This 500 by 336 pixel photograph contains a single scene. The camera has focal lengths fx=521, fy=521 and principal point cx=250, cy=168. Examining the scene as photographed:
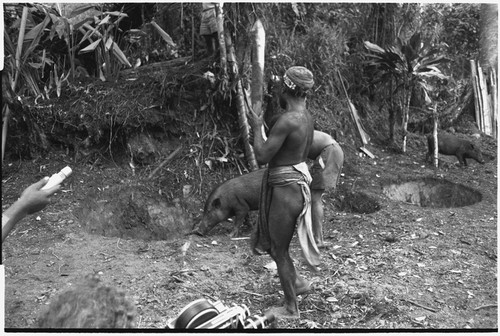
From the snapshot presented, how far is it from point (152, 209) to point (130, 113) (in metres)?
1.53

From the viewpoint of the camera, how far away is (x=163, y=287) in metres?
5.01

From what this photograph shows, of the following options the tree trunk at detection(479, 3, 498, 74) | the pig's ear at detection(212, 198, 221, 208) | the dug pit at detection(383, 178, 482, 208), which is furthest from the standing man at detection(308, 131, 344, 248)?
the tree trunk at detection(479, 3, 498, 74)

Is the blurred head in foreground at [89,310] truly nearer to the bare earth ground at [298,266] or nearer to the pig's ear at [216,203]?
the bare earth ground at [298,266]

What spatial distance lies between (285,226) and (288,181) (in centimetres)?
37

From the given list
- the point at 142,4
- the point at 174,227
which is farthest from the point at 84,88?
the point at 174,227

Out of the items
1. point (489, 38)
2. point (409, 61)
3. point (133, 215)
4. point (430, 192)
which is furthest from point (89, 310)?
point (489, 38)

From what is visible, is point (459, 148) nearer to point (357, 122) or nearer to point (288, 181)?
point (357, 122)

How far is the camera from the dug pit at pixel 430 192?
330 inches

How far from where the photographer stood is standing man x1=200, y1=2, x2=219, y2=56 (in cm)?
759

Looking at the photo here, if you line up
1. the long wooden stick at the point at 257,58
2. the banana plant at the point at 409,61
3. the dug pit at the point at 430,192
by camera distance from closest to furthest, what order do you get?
the long wooden stick at the point at 257,58, the dug pit at the point at 430,192, the banana plant at the point at 409,61

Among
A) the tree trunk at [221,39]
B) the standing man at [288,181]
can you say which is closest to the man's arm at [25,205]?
the standing man at [288,181]

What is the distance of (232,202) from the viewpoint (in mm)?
6898

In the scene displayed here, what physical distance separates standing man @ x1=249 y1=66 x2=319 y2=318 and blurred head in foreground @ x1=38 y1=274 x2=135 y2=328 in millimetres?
1950

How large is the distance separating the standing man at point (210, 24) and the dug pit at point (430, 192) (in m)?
3.58
